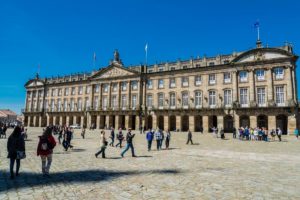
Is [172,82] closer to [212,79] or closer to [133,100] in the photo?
[212,79]

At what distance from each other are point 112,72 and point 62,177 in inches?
1958

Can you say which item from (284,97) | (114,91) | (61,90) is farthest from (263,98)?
(61,90)

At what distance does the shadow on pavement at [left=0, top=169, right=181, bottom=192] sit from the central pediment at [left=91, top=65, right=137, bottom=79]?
4457cm

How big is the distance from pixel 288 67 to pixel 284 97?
5.14m

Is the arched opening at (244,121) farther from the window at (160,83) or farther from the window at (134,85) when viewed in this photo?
the window at (134,85)

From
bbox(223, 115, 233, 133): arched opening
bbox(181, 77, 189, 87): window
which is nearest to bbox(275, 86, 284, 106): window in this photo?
bbox(223, 115, 233, 133): arched opening

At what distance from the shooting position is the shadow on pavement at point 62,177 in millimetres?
7309

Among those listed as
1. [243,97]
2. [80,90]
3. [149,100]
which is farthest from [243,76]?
[80,90]

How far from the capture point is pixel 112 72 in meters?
56.7

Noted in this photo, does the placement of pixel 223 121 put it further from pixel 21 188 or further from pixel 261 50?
pixel 21 188

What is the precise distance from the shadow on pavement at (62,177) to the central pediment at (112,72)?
146 feet

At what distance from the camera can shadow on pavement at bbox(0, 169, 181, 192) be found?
7.31m

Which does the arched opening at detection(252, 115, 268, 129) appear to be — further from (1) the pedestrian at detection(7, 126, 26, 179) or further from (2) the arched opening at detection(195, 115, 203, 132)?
(1) the pedestrian at detection(7, 126, 26, 179)

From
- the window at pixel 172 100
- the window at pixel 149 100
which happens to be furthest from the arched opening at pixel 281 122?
the window at pixel 149 100
